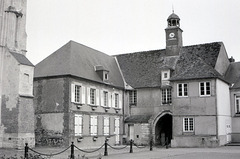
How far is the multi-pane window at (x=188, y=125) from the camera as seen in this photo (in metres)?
29.6

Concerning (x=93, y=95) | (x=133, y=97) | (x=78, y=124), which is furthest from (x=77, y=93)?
(x=133, y=97)

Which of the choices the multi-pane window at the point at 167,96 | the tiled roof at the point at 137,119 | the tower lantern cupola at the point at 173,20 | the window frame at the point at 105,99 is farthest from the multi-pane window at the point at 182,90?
the tower lantern cupola at the point at 173,20

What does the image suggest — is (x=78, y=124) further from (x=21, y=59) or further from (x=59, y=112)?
(x=21, y=59)

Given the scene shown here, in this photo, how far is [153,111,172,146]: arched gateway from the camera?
1282 inches

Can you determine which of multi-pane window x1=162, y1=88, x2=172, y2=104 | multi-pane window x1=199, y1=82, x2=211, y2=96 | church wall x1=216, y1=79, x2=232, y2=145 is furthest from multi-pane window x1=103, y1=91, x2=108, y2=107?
church wall x1=216, y1=79, x2=232, y2=145

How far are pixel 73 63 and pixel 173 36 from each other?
1231 cm

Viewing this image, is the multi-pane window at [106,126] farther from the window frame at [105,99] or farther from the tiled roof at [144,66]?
the tiled roof at [144,66]

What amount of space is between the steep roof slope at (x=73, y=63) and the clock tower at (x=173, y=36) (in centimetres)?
668

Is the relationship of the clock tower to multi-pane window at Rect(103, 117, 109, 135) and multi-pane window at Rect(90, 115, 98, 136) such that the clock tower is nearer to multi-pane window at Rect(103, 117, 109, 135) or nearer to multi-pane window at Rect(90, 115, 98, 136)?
multi-pane window at Rect(103, 117, 109, 135)

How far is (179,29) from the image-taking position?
3603 centimetres

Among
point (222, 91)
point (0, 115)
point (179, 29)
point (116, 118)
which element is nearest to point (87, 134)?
point (116, 118)

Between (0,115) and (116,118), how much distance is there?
39.1 ft

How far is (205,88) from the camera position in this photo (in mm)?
29406

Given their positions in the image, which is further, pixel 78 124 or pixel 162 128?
pixel 162 128
